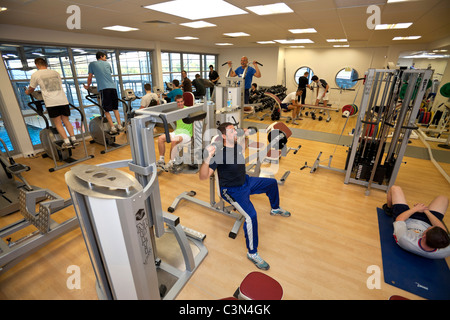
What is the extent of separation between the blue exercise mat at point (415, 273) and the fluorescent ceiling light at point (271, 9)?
131 inches

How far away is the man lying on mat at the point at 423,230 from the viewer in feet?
6.41

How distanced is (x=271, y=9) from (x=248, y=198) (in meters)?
2.88

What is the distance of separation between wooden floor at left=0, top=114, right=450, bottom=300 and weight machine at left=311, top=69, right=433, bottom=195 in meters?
0.28

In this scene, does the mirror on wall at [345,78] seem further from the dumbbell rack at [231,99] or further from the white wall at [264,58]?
the dumbbell rack at [231,99]

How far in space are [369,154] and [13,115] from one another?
669 centimetres

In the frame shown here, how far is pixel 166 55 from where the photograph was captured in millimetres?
8805

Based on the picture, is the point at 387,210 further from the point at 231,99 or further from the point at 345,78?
the point at 345,78

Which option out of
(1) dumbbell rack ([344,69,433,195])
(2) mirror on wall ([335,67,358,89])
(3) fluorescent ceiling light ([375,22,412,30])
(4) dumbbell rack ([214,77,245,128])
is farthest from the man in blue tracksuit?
(2) mirror on wall ([335,67,358,89])

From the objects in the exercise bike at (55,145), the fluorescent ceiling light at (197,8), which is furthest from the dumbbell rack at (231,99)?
the exercise bike at (55,145)

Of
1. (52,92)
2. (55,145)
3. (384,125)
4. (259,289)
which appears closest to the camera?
(259,289)

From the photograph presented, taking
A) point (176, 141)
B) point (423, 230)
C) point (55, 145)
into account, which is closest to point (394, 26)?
point (423, 230)

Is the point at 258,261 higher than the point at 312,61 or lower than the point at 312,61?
lower

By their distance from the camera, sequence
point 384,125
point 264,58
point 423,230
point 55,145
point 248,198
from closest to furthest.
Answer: point 423,230, point 248,198, point 384,125, point 55,145, point 264,58

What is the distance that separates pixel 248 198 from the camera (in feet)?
7.83
